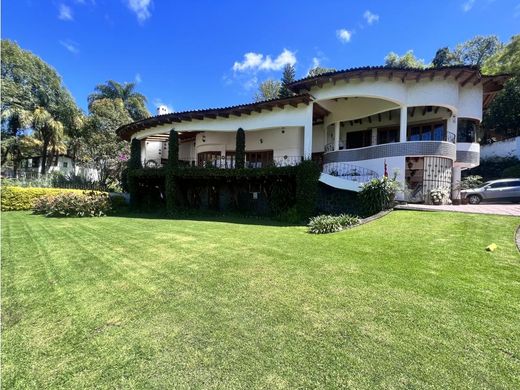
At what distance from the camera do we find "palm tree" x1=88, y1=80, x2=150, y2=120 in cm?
3781

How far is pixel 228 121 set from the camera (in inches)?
662

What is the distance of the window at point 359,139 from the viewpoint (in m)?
19.1

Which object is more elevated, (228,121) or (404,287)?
(228,121)

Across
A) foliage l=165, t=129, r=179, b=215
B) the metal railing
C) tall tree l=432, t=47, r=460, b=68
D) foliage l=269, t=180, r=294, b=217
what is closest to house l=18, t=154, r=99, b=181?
foliage l=165, t=129, r=179, b=215

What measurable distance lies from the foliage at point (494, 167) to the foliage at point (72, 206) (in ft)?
95.5

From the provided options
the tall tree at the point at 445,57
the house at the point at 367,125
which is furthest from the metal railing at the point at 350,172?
the tall tree at the point at 445,57

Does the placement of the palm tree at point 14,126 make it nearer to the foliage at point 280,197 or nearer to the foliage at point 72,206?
the foliage at point 72,206

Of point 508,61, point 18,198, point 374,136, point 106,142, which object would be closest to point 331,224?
point 374,136

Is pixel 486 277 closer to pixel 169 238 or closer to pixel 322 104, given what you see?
pixel 169 238

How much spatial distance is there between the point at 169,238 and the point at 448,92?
1638cm

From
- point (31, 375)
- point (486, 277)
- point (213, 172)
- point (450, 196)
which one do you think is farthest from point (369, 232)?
point (450, 196)

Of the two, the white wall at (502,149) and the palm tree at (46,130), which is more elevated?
the palm tree at (46,130)

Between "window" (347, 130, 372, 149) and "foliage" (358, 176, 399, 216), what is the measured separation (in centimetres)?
797

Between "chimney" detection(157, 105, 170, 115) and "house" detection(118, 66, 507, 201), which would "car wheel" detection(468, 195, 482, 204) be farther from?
"chimney" detection(157, 105, 170, 115)
